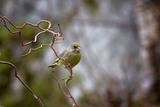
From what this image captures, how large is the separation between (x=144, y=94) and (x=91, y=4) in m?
2.12

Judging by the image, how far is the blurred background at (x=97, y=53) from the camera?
7.59 feet

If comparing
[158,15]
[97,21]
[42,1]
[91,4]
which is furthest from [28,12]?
[158,15]

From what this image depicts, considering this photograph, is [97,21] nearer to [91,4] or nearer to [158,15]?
[91,4]

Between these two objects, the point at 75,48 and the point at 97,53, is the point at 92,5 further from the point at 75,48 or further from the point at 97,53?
the point at 75,48

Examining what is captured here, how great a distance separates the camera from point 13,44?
7.57 feet

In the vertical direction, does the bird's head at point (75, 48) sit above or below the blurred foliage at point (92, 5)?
above

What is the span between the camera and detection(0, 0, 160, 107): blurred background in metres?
2.31

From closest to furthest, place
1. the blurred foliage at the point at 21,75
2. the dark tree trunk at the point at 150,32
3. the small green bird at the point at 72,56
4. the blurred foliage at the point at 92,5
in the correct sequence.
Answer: the small green bird at the point at 72,56, the blurred foliage at the point at 21,75, the dark tree trunk at the point at 150,32, the blurred foliage at the point at 92,5

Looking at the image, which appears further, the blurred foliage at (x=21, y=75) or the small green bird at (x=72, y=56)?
the blurred foliage at (x=21, y=75)

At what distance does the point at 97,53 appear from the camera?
4766 millimetres

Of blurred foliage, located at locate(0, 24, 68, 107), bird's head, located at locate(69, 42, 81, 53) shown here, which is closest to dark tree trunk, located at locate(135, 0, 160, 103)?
blurred foliage, located at locate(0, 24, 68, 107)

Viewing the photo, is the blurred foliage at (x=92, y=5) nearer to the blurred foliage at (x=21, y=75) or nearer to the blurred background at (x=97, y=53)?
the blurred background at (x=97, y=53)

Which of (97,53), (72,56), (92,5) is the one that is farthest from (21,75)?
(97,53)

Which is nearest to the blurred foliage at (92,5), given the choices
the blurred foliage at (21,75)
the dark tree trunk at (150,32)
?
the dark tree trunk at (150,32)
